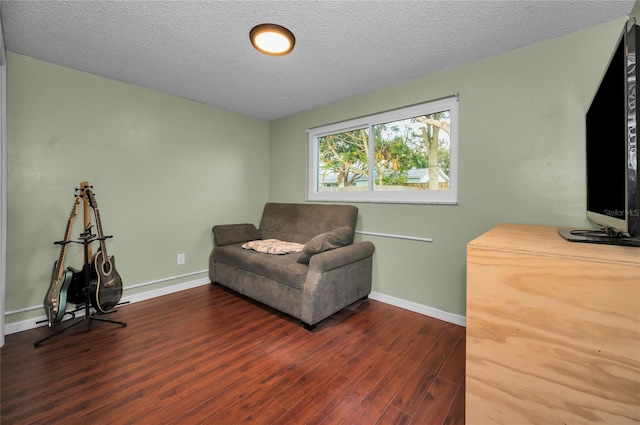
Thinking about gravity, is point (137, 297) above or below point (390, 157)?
below

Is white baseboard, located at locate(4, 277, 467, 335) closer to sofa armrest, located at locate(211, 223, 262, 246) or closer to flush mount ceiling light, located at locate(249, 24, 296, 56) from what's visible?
sofa armrest, located at locate(211, 223, 262, 246)

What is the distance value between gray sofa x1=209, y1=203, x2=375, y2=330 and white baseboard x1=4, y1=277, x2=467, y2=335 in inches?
7.2

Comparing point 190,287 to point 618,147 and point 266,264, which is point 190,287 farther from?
point 618,147

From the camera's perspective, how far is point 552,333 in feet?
2.99

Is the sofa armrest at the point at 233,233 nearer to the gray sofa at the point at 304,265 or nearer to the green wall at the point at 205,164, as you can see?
the gray sofa at the point at 304,265

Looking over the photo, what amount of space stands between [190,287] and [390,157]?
2832mm

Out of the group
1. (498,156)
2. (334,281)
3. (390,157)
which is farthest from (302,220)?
(498,156)

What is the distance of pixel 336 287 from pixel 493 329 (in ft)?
4.64

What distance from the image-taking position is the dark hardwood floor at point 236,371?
1321 millimetres

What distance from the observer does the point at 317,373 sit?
5.37ft

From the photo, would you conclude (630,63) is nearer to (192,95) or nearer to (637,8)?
(637,8)

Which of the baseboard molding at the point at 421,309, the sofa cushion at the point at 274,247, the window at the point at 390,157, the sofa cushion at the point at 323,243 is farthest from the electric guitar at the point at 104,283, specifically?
the baseboard molding at the point at 421,309

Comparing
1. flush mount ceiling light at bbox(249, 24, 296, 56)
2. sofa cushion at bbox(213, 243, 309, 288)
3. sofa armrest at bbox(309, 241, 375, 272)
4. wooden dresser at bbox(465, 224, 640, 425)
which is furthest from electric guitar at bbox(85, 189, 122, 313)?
wooden dresser at bbox(465, 224, 640, 425)

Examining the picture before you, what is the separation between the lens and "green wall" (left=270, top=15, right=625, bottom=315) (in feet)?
5.91
